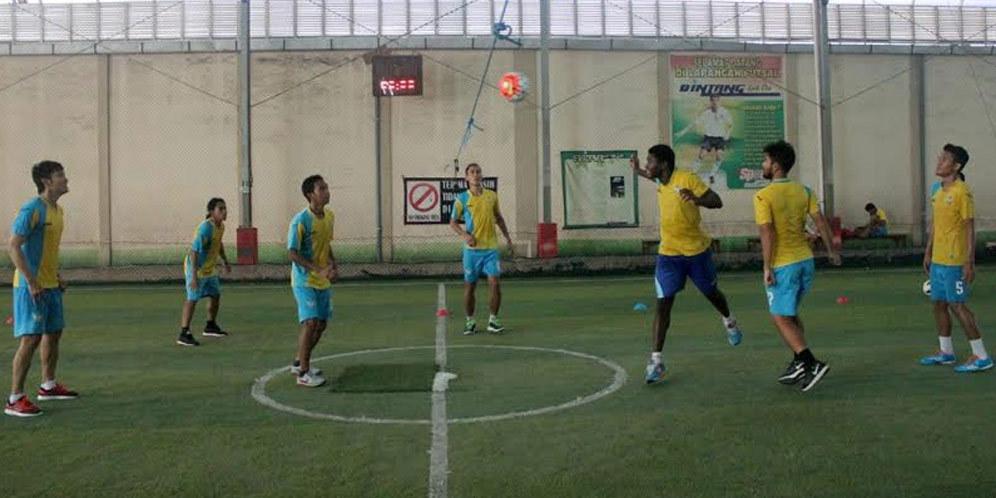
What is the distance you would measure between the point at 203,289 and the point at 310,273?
3898mm

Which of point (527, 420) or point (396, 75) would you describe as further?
point (396, 75)

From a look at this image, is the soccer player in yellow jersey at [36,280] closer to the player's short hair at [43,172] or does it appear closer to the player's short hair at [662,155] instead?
the player's short hair at [43,172]

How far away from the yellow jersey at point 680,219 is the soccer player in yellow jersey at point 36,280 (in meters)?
4.86

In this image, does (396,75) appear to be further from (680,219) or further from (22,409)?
(22,409)

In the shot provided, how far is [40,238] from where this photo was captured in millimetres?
7020

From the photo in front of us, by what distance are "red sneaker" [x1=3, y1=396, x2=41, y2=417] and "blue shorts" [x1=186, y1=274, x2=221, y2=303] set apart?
13.6ft

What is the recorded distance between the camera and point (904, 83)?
2433cm

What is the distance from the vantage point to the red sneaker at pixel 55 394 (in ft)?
24.0

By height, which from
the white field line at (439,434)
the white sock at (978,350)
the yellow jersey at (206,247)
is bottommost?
the white field line at (439,434)

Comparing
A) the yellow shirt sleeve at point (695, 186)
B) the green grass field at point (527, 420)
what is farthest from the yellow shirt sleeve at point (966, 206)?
the yellow shirt sleeve at point (695, 186)

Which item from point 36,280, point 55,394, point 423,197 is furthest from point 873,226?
point 36,280

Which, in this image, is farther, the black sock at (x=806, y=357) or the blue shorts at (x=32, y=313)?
the black sock at (x=806, y=357)

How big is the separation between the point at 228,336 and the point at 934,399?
310 inches

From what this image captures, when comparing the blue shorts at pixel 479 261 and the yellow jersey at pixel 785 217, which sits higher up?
the yellow jersey at pixel 785 217
